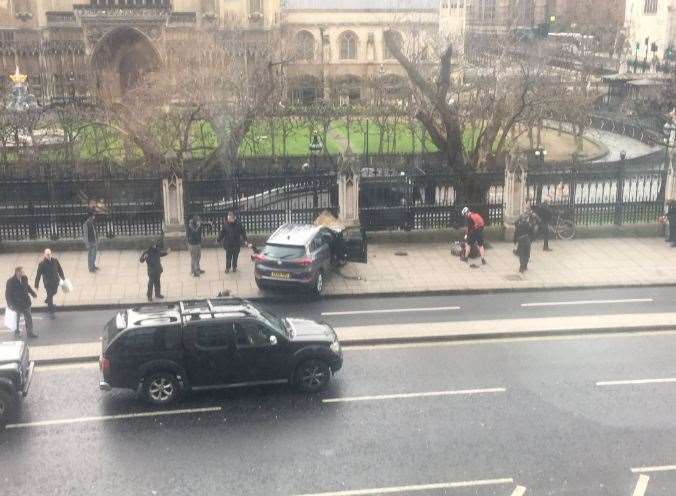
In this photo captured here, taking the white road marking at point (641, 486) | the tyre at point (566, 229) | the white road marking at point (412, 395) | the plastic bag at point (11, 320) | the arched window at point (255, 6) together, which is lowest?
the white road marking at point (412, 395)

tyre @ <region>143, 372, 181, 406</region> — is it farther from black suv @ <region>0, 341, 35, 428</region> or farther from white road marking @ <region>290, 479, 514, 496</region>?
white road marking @ <region>290, 479, 514, 496</region>

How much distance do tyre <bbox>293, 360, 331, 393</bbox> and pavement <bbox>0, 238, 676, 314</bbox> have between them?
637cm

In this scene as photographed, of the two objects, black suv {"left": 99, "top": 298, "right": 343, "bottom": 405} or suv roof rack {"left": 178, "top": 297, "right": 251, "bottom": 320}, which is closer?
black suv {"left": 99, "top": 298, "right": 343, "bottom": 405}

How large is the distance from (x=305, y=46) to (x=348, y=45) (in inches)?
619

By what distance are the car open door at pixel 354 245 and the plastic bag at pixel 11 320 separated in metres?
8.78

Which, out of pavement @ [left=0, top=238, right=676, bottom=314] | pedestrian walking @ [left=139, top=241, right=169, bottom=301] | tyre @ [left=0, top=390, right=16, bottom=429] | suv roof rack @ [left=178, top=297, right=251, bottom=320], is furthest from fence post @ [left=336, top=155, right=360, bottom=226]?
tyre @ [left=0, top=390, right=16, bottom=429]

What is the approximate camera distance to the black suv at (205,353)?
43.1ft

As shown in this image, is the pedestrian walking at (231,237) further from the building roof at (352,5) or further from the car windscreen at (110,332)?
the building roof at (352,5)

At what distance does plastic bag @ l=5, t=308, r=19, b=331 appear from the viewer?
54.2 ft

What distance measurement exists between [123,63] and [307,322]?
6010 centimetres

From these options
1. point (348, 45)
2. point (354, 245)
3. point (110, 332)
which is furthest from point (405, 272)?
point (348, 45)

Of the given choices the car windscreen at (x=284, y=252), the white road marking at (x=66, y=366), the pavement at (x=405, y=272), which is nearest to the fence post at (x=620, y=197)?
the pavement at (x=405, y=272)

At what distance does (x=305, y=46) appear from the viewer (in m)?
65.2

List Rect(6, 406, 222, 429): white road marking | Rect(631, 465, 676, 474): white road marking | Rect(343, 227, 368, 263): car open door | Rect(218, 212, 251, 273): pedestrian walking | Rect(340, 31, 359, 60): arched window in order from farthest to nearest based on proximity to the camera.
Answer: Rect(340, 31, 359, 60): arched window < Rect(343, 227, 368, 263): car open door < Rect(218, 212, 251, 273): pedestrian walking < Rect(6, 406, 222, 429): white road marking < Rect(631, 465, 676, 474): white road marking
